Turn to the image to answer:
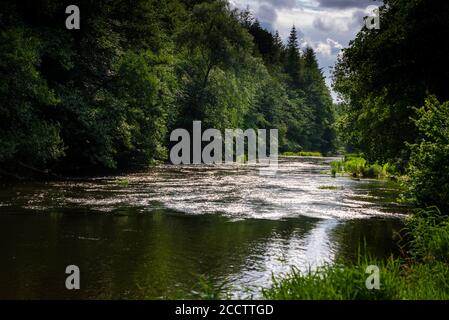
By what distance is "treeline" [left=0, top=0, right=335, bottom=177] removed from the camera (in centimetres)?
2306

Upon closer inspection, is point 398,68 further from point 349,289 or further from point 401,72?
point 349,289

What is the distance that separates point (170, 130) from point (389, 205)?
2959 cm

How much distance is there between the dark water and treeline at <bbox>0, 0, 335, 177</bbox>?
11.8 feet

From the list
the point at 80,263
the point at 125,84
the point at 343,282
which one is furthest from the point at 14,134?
the point at 343,282

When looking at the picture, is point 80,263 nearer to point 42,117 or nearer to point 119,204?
point 119,204

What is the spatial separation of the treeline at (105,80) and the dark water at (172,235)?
3611mm

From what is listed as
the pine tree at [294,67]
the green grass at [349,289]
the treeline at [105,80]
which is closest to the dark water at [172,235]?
the green grass at [349,289]

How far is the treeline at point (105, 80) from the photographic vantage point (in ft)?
75.7

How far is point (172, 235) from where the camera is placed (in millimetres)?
13578

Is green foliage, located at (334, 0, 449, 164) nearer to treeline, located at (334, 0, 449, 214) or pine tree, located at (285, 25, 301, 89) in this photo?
Result: treeline, located at (334, 0, 449, 214)

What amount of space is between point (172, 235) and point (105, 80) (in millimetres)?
19379

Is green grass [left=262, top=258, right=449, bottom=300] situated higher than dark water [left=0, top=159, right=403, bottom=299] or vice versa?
green grass [left=262, top=258, right=449, bottom=300]

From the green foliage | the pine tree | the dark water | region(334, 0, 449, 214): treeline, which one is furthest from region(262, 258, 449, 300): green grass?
the pine tree
